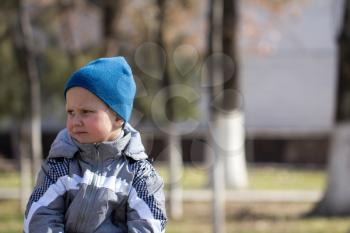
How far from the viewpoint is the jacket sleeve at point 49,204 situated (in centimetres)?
296

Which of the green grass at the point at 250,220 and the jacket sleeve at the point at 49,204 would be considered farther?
the green grass at the point at 250,220

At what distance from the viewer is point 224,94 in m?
12.7

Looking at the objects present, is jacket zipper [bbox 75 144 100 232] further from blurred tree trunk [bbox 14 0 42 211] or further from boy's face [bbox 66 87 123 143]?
blurred tree trunk [bbox 14 0 42 211]

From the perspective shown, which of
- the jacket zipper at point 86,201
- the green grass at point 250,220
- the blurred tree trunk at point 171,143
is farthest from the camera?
the blurred tree trunk at point 171,143

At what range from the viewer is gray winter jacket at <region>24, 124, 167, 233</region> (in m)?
2.95

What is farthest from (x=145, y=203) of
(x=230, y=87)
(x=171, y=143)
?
(x=230, y=87)

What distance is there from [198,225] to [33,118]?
3.37m

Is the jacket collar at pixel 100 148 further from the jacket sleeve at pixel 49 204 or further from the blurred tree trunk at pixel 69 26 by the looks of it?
the blurred tree trunk at pixel 69 26

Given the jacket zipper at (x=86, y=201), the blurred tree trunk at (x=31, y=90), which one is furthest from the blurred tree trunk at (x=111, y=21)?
the jacket zipper at (x=86, y=201)

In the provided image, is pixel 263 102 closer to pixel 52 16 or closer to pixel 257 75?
pixel 257 75

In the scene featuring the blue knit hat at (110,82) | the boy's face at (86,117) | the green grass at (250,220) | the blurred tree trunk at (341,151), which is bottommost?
the green grass at (250,220)

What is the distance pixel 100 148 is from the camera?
9.80 feet

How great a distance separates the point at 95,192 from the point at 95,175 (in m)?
0.07

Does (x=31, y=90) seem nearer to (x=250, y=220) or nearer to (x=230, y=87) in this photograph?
(x=230, y=87)
